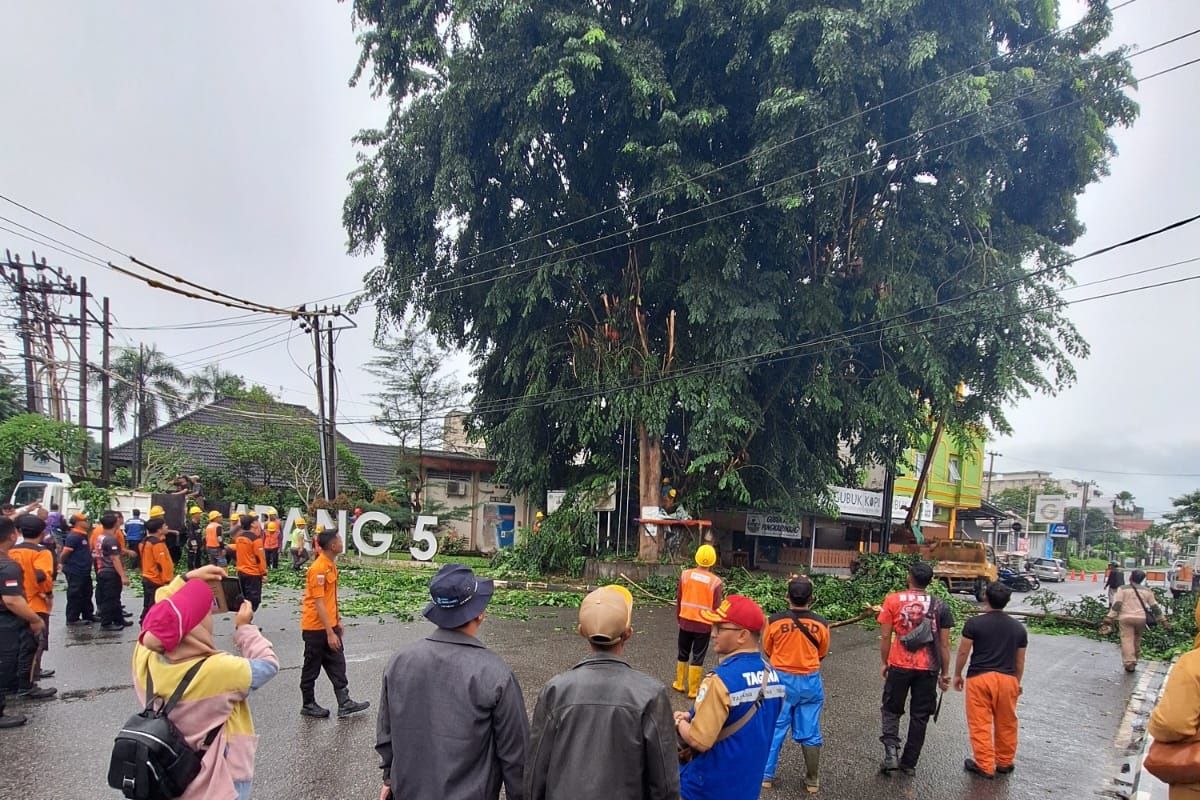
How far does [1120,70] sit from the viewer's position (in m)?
17.1

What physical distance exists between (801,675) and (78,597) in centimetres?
1134

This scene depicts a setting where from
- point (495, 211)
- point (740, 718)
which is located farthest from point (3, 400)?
point (740, 718)

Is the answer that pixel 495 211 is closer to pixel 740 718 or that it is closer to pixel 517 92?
pixel 517 92

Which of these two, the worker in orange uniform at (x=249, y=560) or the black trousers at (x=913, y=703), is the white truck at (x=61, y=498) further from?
the black trousers at (x=913, y=703)

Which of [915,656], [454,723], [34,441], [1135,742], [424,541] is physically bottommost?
[424,541]

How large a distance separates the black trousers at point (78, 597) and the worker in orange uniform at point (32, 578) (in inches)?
157

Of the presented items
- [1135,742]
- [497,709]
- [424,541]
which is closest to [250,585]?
[497,709]

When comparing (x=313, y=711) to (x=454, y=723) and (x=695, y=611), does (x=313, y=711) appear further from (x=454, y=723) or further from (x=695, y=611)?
(x=454, y=723)

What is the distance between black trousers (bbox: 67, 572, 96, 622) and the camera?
10.8m

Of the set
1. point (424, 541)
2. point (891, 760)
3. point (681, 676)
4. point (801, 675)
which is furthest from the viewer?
point (424, 541)

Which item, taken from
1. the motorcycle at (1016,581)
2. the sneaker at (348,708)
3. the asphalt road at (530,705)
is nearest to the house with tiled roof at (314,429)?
the asphalt road at (530,705)

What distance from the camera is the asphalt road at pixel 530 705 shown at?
17.7 ft

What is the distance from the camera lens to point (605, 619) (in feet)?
9.07

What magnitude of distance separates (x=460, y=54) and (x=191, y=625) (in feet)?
62.7
